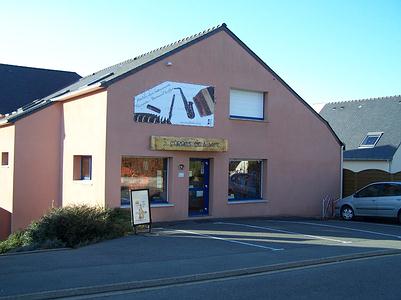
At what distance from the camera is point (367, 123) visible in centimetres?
3294

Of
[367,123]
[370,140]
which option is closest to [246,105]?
[370,140]

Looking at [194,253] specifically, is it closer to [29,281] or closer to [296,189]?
[29,281]

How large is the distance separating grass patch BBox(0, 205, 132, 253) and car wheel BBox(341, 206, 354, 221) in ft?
33.0

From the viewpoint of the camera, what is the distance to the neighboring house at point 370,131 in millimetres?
29328

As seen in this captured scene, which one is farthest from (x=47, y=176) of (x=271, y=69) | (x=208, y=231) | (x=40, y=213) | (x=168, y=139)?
(x=271, y=69)

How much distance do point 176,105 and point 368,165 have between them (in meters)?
16.6

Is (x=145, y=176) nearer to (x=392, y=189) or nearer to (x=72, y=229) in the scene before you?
(x=72, y=229)

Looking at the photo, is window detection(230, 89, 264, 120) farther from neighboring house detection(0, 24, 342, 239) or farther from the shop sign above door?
the shop sign above door

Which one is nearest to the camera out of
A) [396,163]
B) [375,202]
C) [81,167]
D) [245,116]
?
[81,167]

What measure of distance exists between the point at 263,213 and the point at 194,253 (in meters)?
8.69

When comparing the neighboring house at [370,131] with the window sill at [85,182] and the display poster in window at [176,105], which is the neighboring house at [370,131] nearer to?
the display poster in window at [176,105]

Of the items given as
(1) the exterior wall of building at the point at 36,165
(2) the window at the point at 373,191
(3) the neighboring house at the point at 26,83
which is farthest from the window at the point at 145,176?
(3) the neighboring house at the point at 26,83

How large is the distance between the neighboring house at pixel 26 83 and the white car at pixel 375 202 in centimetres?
1509

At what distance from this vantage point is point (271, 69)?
19.9 meters
